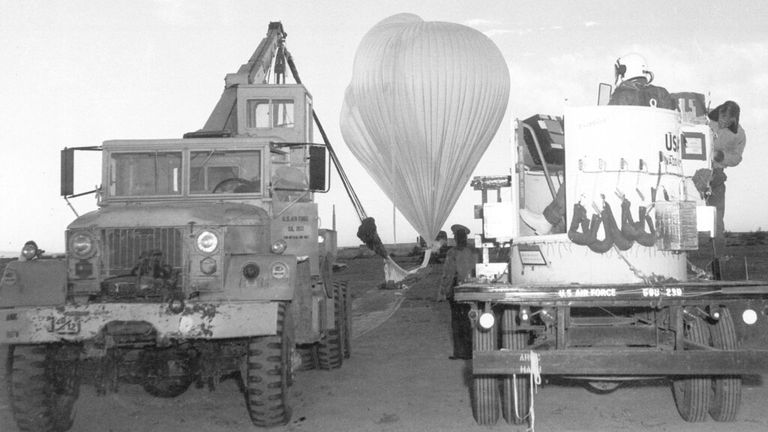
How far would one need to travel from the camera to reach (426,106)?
28.4m

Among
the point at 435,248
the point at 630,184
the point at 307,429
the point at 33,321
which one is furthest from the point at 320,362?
the point at 435,248

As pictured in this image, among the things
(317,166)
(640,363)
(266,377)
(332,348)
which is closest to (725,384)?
(640,363)

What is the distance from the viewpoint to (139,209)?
28.7 ft

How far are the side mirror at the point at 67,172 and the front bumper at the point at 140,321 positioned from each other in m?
2.14

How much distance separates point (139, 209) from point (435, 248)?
22.8 metres

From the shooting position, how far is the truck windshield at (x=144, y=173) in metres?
9.72

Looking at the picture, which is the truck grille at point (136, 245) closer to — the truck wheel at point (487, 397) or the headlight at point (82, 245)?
the headlight at point (82, 245)

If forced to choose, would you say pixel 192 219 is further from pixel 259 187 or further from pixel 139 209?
pixel 259 187

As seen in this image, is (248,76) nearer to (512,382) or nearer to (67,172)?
(67,172)

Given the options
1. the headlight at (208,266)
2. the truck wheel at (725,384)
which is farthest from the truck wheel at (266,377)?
the truck wheel at (725,384)

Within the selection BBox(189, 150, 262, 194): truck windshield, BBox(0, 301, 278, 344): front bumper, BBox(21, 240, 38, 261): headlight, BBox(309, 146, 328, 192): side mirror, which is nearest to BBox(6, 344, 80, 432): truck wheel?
BBox(0, 301, 278, 344): front bumper

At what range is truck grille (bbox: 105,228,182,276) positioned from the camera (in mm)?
8484

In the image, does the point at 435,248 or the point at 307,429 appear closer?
the point at 307,429

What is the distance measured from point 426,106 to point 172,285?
20804 millimetres
